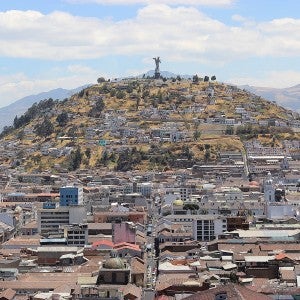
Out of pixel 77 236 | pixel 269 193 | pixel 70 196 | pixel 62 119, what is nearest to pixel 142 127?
pixel 62 119

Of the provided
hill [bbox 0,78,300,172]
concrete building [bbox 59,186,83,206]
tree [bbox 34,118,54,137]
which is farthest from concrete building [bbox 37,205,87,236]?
tree [bbox 34,118,54,137]

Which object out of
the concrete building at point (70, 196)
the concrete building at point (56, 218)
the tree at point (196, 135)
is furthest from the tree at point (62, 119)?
the concrete building at point (56, 218)

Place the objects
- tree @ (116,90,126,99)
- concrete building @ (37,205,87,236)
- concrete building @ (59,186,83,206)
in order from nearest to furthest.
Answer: concrete building @ (37,205,87,236)
concrete building @ (59,186,83,206)
tree @ (116,90,126,99)

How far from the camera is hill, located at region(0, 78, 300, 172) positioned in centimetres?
10050

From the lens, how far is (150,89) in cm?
12269

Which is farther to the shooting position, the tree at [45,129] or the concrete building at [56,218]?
the tree at [45,129]

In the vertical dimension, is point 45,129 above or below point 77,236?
above

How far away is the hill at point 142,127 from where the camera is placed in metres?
100

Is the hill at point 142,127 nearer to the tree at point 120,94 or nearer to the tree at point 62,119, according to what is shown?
the tree at point 62,119

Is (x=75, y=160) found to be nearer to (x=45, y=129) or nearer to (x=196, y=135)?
(x=196, y=135)

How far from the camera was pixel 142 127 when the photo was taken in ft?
363

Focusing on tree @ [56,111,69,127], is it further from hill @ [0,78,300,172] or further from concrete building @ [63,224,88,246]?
concrete building @ [63,224,88,246]

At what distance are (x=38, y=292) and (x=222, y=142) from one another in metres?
63.9

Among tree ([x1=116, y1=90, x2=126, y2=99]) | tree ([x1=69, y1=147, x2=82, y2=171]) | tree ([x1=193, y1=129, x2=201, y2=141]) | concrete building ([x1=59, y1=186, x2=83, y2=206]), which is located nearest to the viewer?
concrete building ([x1=59, y1=186, x2=83, y2=206])
